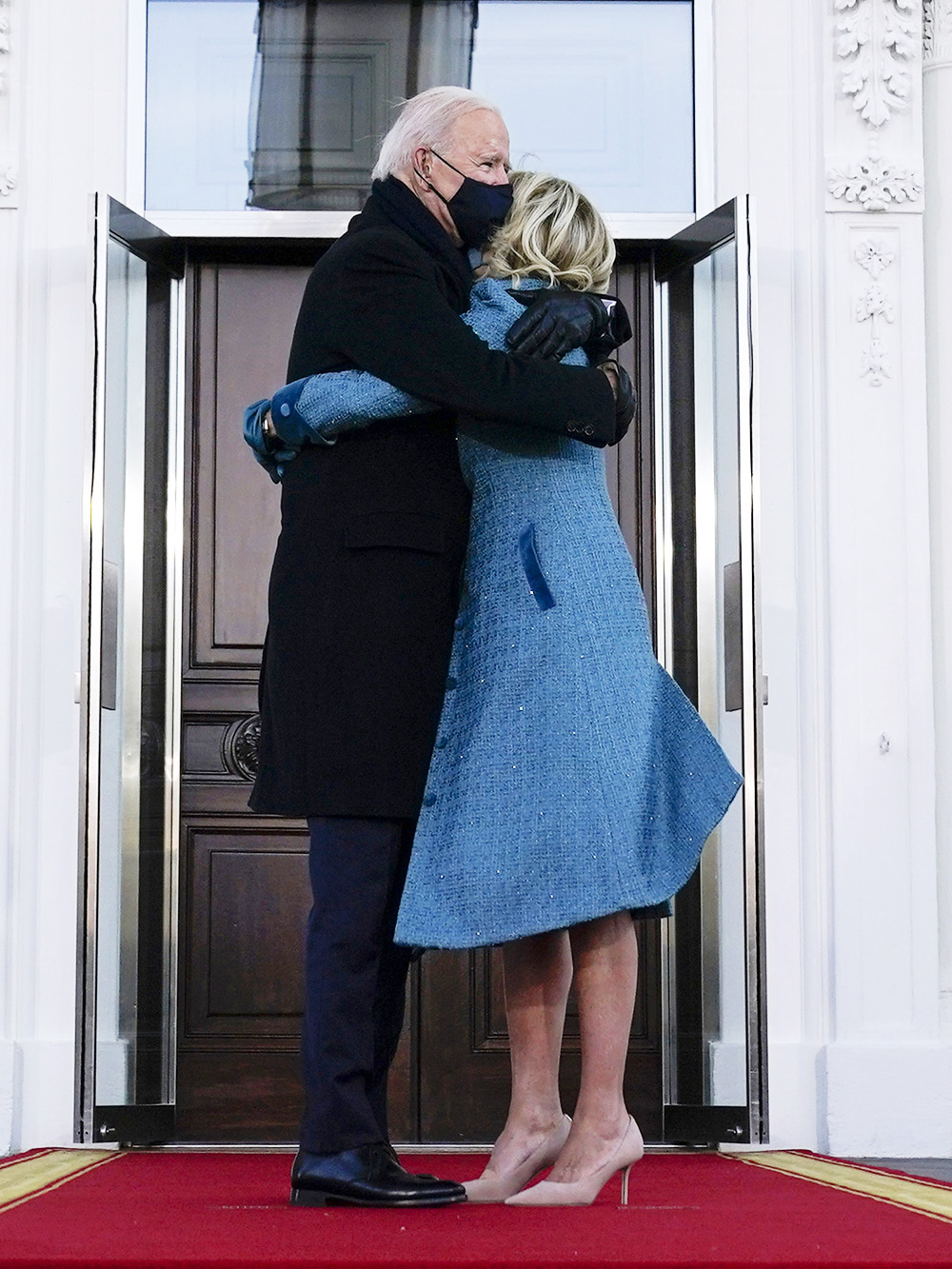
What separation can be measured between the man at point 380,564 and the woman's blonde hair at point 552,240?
46mm

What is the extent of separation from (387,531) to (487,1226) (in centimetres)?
91

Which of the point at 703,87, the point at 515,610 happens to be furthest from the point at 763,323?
the point at 515,610

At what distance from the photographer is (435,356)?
7.26ft

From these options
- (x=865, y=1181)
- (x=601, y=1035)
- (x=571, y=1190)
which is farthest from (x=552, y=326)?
(x=865, y=1181)

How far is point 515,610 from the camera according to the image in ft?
7.53

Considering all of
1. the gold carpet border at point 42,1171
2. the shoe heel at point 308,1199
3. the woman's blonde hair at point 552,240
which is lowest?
the gold carpet border at point 42,1171

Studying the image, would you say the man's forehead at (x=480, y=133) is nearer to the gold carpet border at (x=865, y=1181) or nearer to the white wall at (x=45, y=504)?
the gold carpet border at (x=865, y=1181)

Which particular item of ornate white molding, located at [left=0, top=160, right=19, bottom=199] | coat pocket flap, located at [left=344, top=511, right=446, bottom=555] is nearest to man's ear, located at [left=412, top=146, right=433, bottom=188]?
coat pocket flap, located at [left=344, top=511, right=446, bottom=555]

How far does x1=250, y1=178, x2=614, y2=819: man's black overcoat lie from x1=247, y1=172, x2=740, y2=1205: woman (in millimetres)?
43

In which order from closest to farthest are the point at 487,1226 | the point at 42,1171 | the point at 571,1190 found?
the point at 487,1226 < the point at 571,1190 < the point at 42,1171

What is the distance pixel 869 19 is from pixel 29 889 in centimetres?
293

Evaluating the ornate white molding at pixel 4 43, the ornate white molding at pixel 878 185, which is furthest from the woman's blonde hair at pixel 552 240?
the ornate white molding at pixel 4 43

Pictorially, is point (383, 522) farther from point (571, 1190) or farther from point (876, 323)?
point (876, 323)

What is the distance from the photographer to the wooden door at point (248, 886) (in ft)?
13.5
